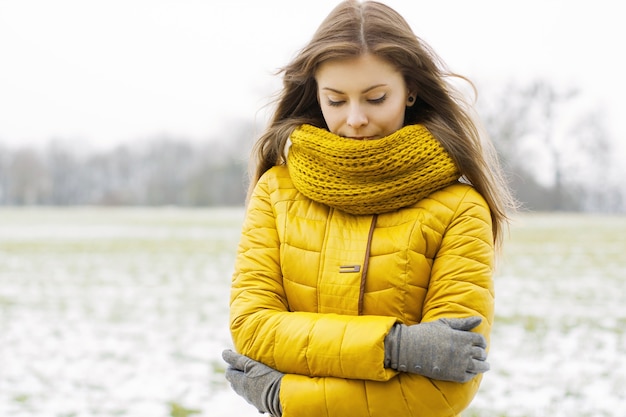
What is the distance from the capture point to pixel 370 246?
1802 millimetres

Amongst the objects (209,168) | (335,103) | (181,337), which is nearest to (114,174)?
(209,168)

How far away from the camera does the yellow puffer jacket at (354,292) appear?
1.67 meters

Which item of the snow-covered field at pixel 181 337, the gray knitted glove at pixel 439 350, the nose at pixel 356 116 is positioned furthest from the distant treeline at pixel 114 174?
the gray knitted glove at pixel 439 350

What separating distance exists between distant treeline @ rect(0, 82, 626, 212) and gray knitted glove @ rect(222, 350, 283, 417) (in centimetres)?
2317

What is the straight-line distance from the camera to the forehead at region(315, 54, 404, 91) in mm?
1833

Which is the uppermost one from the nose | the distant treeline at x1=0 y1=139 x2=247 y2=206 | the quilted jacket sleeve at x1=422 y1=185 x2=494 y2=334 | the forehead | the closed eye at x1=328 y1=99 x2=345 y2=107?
the forehead

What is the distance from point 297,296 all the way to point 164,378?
13.2ft

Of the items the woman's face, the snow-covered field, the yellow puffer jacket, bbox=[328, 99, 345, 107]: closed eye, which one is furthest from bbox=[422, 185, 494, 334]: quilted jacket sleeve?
the snow-covered field

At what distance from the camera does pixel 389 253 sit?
1.78 meters

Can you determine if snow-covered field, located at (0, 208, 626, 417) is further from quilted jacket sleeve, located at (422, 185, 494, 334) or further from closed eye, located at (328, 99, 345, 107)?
closed eye, located at (328, 99, 345, 107)

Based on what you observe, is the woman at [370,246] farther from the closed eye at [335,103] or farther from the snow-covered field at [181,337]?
the snow-covered field at [181,337]

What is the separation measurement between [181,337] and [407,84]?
553cm

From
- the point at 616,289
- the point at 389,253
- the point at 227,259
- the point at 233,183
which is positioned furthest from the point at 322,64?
the point at 233,183

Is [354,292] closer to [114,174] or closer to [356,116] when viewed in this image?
[356,116]
